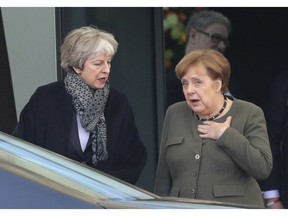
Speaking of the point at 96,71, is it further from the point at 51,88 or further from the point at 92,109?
the point at 51,88

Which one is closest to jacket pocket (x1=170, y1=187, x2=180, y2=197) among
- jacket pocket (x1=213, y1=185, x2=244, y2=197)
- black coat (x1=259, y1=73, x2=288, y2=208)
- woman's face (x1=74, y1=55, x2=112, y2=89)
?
jacket pocket (x1=213, y1=185, x2=244, y2=197)

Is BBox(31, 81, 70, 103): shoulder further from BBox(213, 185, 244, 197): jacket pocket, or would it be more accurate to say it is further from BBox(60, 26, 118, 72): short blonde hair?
BBox(213, 185, 244, 197): jacket pocket

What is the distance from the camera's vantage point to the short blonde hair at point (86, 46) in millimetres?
6441

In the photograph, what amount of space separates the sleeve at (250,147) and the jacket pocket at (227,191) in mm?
100

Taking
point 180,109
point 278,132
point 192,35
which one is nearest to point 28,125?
point 180,109

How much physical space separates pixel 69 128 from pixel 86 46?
0.45 metres

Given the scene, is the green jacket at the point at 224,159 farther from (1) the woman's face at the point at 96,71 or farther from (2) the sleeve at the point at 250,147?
(1) the woman's face at the point at 96,71

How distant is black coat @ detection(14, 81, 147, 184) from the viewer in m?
6.50

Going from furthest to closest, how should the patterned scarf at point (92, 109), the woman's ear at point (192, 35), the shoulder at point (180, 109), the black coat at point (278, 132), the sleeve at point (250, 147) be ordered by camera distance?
1. the woman's ear at point (192, 35)
2. the black coat at point (278, 132)
3. the patterned scarf at point (92, 109)
4. the shoulder at point (180, 109)
5. the sleeve at point (250, 147)

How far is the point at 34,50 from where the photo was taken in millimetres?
8727

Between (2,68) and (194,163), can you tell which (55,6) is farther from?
(194,163)

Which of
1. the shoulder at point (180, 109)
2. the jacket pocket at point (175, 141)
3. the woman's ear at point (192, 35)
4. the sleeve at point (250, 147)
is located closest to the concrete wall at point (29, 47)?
the woman's ear at point (192, 35)

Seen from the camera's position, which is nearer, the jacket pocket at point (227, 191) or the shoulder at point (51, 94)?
the jacket pocket at point (227, 191)
